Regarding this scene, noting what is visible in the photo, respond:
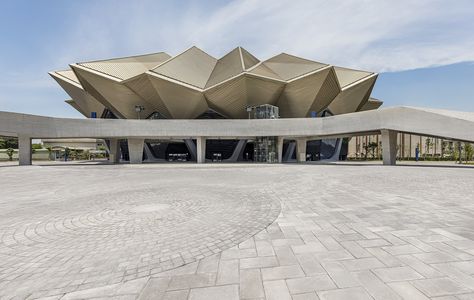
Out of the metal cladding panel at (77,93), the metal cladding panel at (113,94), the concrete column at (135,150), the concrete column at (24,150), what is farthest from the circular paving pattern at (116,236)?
the metal cladding panel at (77,93)

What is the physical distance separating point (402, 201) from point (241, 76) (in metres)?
26.1

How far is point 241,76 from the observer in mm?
29609

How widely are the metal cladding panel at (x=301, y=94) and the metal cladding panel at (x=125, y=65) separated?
24646mm

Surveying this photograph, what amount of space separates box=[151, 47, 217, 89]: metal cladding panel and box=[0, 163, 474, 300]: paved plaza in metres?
28.8

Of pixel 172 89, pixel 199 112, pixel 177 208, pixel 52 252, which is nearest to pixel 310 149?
pixel 199 112

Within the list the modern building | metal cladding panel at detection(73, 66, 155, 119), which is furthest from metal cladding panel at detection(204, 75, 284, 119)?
metal cladding panel at detection(73, 66, 155, 119)

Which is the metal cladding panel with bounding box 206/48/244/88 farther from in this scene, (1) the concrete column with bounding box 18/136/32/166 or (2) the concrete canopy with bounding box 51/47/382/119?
(1) the concrete column with bounding box 18/136/32/166

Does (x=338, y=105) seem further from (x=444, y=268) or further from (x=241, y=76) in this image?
(x=444, y=268)

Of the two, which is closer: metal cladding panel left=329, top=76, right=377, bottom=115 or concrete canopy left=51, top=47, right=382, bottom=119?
concrete canopy left=51, top=47, right=382, bottom=119

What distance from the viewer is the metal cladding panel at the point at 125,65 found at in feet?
109

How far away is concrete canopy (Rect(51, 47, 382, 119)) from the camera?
3159cm

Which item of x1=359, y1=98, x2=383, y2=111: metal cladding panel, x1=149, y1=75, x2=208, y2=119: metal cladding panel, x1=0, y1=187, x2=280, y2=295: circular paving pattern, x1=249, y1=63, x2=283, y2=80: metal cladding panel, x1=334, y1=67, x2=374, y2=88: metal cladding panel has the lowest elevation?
x1=0, y1=187, x2=280, y2=295: circular paving pattern

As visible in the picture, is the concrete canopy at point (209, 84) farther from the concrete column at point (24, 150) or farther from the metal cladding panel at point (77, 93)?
the concrete column at point (24, 150)

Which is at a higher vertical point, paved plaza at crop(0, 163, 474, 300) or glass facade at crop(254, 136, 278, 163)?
glass facade at crop(254, 136, 278, 163)
